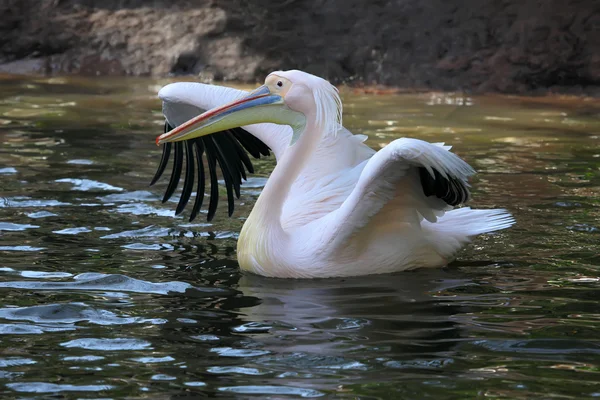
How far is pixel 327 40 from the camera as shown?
11.4m

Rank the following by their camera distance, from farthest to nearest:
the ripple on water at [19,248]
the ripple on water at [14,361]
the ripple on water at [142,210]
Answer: the ripple on water at [142,210] → the ripple on water at [19,248] → the ripple on water at [14,361]

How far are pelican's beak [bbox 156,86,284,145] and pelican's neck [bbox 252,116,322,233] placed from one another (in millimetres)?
127

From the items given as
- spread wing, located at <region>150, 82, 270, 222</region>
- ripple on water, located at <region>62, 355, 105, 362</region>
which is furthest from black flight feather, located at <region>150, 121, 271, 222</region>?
ripple on water, located at <region>62, 355, 105, 362</region>

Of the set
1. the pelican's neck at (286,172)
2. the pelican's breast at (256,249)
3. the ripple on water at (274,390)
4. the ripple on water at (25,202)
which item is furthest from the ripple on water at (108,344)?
the ripple on water at (25,202)

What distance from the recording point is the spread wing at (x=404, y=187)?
365 cm

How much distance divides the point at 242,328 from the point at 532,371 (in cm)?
93

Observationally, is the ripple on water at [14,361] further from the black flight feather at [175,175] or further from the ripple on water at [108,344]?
the black flight feather at [175,175]

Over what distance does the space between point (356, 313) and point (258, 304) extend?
1.20 ft

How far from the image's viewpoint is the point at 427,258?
4266 mm

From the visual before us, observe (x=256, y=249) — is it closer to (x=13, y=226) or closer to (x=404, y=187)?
(x=404, y=187)

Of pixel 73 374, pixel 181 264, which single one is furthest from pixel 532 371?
pixel 181 264

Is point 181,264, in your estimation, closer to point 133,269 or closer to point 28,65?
point 133,269

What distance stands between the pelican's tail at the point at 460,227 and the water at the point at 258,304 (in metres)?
0.11

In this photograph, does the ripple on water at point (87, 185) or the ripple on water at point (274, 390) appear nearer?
the ripple on water at point (274, 390)
